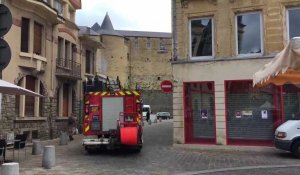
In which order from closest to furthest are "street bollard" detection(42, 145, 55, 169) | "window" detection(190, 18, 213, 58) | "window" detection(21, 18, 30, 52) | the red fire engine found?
1. "street bollard" detection(42, 145, 55, 169)
2. the red fire engine
3. "window" detection(190, 18, 213, 58)
4. "window" detection(21, 18, 30, 52)

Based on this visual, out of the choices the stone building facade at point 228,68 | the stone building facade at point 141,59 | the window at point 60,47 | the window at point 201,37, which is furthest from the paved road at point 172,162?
the stone building facade at point 141,59

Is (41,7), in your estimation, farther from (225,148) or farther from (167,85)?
(225,148)

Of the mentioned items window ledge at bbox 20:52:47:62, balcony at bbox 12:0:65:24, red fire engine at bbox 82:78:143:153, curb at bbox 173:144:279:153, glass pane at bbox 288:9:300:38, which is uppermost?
balcony at bbox 12:0:65:24

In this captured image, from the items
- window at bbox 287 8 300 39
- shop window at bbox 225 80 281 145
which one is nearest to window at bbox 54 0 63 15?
shop window at bbox 225 80 281 145

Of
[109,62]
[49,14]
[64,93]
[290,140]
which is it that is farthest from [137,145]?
[109,62]

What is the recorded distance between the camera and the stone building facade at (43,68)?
20242mm

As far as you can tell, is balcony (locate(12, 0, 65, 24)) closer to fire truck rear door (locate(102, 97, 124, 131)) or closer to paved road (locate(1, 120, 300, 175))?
fire truck rear door (locate(102, 97, 124, 131))

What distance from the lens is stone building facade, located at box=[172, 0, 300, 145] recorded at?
629 inches

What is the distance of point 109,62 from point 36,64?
158ft

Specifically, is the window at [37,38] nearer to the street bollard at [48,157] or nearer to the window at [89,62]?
the window at [89,62]

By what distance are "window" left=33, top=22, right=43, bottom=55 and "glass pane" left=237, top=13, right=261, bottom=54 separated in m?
11.3

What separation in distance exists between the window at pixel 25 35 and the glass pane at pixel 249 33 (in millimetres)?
11182

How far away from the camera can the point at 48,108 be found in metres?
23.6

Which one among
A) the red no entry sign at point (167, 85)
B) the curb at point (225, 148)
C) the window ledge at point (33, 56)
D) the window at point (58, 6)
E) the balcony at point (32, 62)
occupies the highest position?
the window at point (58, 6)
